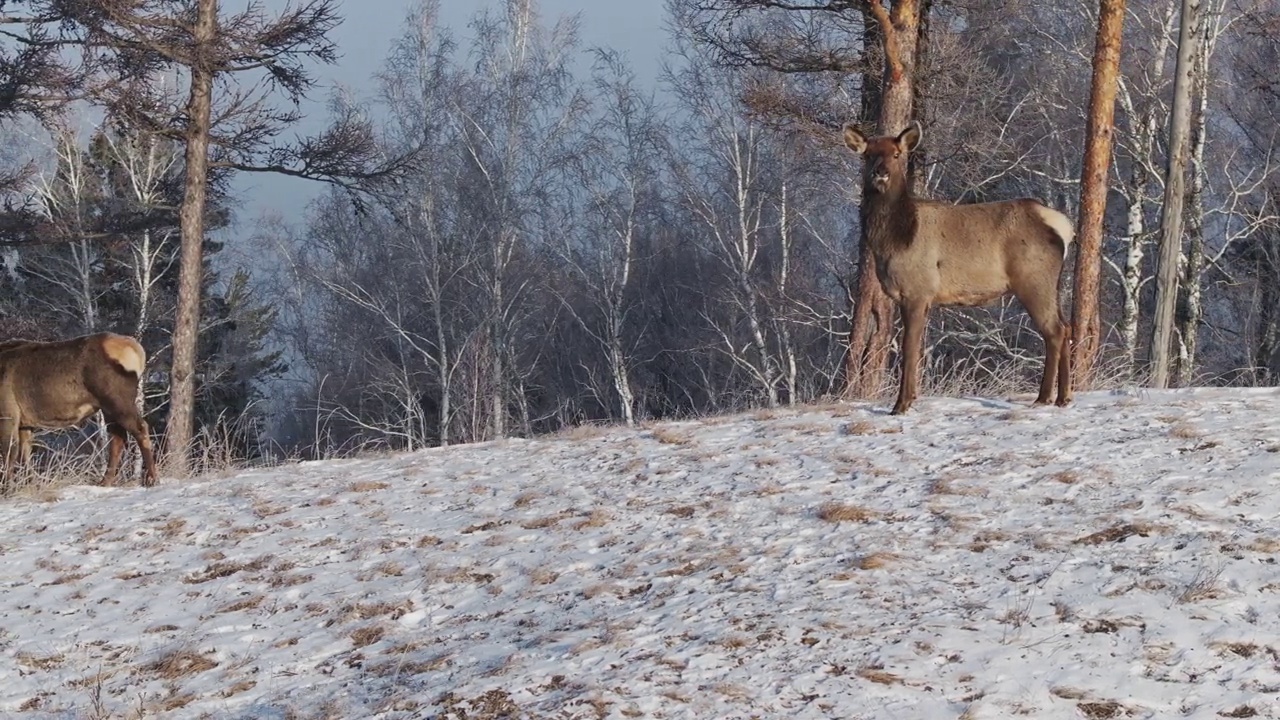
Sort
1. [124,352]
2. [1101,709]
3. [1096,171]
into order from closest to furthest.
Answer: [1101,709]
[124,352]
[1096,171]

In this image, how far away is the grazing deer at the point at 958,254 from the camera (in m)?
9.75

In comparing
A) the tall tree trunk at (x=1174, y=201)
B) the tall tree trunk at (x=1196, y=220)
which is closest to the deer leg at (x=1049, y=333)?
the tall tree trunk at (x=1174, y=201)

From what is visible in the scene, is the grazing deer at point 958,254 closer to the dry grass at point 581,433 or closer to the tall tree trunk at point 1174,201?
the dry grass at point 581,433

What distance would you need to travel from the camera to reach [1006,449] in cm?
814

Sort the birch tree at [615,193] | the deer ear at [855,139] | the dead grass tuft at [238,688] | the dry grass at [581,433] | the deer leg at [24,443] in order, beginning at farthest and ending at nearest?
the birch tree at [615,193] → the deer leg at [24,443] → the dry grass at [581,433] → the deer ear at [855,139] → the dead grass tuft at [238,688]

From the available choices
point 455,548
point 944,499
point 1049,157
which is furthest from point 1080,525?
point 1049,157

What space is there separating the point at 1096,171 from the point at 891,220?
5.68 m

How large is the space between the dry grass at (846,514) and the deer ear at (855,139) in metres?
3.96

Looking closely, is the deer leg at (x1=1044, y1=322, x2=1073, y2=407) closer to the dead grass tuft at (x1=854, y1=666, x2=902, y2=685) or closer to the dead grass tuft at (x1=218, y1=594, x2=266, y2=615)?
the dead grass tuft at (x1=854, y1=666, x2=902, y2=685)

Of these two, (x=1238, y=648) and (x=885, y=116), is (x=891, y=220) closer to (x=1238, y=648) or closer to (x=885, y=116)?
(x=885, y=116)

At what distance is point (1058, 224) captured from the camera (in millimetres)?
9750

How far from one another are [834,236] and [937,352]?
8637 millimetres

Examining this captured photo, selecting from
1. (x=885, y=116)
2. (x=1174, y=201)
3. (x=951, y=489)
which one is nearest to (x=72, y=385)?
(x=885, y=116)

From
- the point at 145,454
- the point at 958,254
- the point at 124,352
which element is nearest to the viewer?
the point at 958,254
